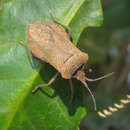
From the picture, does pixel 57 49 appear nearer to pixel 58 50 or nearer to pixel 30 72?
pixel 58 50

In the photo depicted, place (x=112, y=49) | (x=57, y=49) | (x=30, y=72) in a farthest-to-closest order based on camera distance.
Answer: (x=112, y=49), (x=57, y=49), (x=30, y=72)

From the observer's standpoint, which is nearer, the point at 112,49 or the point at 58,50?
the point at 58,50

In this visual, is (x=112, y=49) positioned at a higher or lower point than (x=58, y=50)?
lower

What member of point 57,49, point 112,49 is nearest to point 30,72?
point 57,49

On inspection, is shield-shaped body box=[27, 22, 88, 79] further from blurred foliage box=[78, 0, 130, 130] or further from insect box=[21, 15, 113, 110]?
blurred foliage box=[78, 0, 130, 130]

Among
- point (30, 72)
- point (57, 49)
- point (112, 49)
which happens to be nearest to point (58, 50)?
point (57, 49)

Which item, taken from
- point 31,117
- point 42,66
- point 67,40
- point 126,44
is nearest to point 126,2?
point 126,44

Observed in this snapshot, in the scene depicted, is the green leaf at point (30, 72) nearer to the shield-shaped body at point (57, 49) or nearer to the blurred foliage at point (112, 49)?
the shield-shaped body at point (57, 49)

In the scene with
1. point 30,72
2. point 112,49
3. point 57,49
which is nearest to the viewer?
point 30,72

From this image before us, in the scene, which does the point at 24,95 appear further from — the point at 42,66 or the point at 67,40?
the point at 67,40
